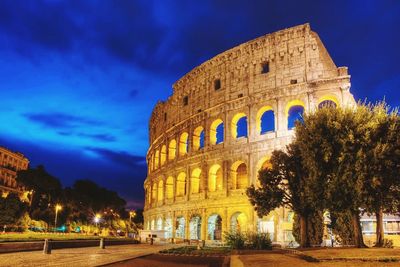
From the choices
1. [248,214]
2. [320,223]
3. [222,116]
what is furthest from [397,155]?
[222,116]

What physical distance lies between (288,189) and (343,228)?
3.23 metres

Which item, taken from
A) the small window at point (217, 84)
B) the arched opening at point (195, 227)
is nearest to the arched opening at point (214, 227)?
the arched opening at point (195, 227)

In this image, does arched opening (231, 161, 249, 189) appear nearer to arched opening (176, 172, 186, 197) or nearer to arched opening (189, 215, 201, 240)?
arched opening (189, 215, 201, 240)

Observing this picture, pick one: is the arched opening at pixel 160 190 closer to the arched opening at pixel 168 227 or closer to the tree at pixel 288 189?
the arched opening at pixel 168 227

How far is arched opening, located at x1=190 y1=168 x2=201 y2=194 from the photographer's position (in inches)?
1296

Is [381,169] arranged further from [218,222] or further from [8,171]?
[8,171]

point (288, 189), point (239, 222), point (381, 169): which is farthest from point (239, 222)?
point (381, 169)

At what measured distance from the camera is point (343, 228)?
1831 cm

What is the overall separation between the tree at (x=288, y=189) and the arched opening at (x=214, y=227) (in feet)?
38.9

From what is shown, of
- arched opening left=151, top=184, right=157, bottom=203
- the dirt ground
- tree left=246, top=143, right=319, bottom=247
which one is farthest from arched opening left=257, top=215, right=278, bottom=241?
arched opening left=151, top=184, right=157, bottom=203

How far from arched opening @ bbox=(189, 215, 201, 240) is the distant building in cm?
4923

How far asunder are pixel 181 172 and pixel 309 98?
536 inches

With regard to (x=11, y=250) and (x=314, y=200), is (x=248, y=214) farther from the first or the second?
(x=11, y=250)

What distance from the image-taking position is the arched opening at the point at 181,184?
3487 cm
